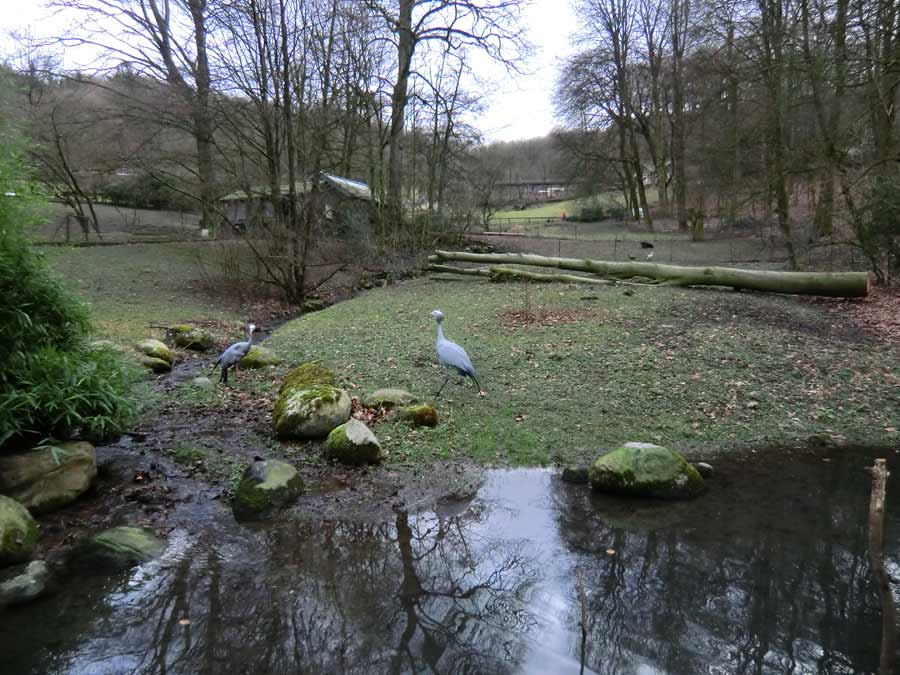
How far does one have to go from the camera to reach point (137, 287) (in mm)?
16375

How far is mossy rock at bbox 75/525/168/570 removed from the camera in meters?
4.31

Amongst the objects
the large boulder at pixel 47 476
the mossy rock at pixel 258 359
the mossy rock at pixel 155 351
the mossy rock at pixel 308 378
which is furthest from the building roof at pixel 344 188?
the large boulder at pixel 47 476

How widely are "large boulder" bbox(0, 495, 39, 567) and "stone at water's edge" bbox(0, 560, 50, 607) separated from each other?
0.18m

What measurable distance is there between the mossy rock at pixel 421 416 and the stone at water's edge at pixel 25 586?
3.68 meters

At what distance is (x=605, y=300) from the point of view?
13805 mm

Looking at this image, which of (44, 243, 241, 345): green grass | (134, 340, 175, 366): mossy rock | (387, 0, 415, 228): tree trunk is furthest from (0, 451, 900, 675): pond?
(387, 0, 415, 228): tree trunk

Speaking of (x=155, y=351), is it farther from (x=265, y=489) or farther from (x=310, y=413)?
(x=265, y=489)

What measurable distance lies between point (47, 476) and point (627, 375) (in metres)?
6.83

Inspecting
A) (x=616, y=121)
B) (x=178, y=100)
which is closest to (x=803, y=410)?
(x=178, y=100)

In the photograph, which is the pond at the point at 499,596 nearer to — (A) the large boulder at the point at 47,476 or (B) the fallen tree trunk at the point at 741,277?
(A) the large boulder at the point at 47,476

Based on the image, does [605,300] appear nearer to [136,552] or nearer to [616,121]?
[136,552]

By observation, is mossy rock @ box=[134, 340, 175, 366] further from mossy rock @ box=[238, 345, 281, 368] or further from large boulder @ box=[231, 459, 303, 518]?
large boulder @ box=[231, 459, 303, 518]

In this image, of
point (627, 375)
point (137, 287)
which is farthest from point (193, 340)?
point (627, 375)

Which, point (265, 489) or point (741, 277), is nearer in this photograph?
point (265, 489)
